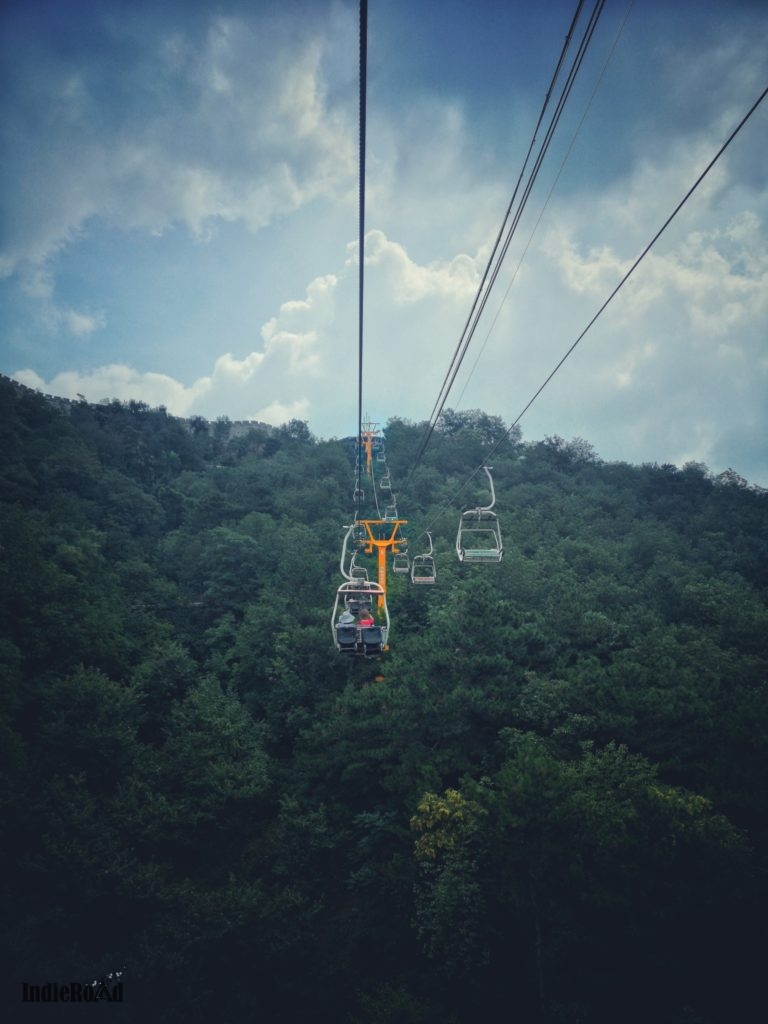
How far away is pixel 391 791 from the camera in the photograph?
60.9 feet

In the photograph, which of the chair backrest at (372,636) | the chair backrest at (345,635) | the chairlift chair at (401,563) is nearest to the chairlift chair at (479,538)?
the chairlift chair at (401,563)

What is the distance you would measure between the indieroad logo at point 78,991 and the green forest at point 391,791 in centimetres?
19

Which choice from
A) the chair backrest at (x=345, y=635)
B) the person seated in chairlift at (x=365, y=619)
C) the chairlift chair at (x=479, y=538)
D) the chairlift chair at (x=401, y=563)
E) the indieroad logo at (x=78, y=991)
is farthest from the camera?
the chairlift chair at (x=401, y=563)

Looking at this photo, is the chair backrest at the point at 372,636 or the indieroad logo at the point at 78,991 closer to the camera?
the chair backrest at the point at 372,636

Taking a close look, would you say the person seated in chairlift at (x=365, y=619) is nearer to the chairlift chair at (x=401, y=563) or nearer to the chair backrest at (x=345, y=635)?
the chair backrest at (x=345, y=635)

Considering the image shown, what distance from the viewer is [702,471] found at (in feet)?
160

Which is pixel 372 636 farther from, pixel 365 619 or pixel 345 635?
pixel 365 619

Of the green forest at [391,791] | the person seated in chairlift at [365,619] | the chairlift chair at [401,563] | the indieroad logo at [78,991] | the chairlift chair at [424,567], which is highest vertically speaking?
the chairlift chair at [401,563]

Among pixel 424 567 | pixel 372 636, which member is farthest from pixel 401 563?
pixel 372 636

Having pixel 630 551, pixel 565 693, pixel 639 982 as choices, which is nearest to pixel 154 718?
pixel 565 693

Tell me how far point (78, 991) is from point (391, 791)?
991 centimetres

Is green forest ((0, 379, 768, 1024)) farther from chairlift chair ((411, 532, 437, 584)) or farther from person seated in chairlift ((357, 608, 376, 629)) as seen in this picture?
person seated in chairlift ((357, 608, 376, 629))

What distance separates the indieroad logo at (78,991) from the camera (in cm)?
1373

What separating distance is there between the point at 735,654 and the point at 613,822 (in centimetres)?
Answer: 1041
